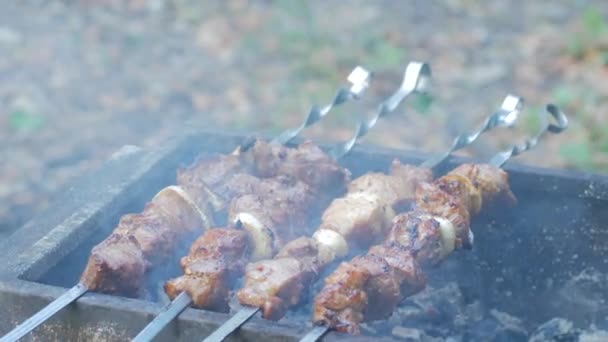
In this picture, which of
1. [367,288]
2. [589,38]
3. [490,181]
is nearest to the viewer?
[367,288]

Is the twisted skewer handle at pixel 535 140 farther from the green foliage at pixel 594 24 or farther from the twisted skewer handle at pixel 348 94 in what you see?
the green foliage at pixel 594 24

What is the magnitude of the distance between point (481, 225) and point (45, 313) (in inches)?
68.0

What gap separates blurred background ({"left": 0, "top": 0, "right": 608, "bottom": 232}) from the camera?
233 inches

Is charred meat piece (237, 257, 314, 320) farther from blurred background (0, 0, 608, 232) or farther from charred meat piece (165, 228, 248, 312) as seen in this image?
blurred background (0, 0, 608, 232)

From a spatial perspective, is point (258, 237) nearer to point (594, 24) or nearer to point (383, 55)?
point (383, 55)

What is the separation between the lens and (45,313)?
218cm

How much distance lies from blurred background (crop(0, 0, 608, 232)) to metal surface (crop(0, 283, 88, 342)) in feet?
9.56

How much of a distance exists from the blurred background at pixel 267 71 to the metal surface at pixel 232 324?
125 inches

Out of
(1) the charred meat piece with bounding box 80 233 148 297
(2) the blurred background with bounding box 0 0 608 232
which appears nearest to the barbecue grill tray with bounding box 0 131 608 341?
(1) the charred meat piece with bounding box 80 233 148 297

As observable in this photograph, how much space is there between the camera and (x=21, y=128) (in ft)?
20.0

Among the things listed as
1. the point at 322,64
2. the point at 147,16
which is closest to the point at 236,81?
the point at 322,64

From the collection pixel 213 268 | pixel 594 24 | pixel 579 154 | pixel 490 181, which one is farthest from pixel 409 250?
pixel 594 24

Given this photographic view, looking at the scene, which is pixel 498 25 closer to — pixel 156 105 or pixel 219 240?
pixel 156 105

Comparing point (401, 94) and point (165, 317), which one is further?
point (401, 94)
